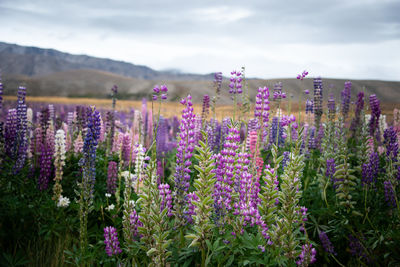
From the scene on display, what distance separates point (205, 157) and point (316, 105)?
206 inches

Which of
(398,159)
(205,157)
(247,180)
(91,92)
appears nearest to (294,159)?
(247,180)

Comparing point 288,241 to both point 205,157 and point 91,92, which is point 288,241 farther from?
point 91,92

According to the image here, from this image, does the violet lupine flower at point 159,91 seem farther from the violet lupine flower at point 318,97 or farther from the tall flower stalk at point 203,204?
the violet lupine flower at point 318,97

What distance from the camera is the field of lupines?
8.04 feet

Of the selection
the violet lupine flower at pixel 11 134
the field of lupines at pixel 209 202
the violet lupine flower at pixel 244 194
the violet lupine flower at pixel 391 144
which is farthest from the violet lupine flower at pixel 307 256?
the violet lupine flower at pixel 11 134

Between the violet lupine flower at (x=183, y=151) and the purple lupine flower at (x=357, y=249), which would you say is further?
the purple lupine flower at (x=357, y=249)

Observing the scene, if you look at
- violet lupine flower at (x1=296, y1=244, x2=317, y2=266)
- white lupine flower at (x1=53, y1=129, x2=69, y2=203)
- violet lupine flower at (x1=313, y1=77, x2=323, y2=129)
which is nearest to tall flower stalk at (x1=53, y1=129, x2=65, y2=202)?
white lupine flower at (x1=53, y1=129, x2=69, y2=203)

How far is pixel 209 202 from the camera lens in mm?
2328

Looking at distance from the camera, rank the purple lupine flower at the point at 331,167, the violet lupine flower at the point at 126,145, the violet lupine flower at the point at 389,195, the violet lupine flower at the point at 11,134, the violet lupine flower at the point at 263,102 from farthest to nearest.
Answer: the violet lupine flower at the point at 126,145 < the violet lupine flower at the point at 11,134 < the purple lupine flower at the point at 331,167 < the violet lupine flower at the point at 389,195 < the violet lupine flower at the point at 263,102

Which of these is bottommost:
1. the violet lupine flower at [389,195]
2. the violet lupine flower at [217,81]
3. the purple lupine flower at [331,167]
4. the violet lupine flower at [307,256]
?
the violet lupine flower at [307,256]

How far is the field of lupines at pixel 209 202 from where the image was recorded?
2451mm

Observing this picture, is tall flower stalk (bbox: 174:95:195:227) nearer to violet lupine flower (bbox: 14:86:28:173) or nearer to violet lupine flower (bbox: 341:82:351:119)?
violet lupine flower (bbox: 14:86:28:173)

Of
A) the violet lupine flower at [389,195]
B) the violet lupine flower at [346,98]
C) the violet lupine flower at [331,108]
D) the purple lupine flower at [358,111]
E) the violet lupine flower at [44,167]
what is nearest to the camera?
the violet lupine flower at [389,195]

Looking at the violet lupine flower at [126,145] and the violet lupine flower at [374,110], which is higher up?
the violet lupine flower at [374,110]
